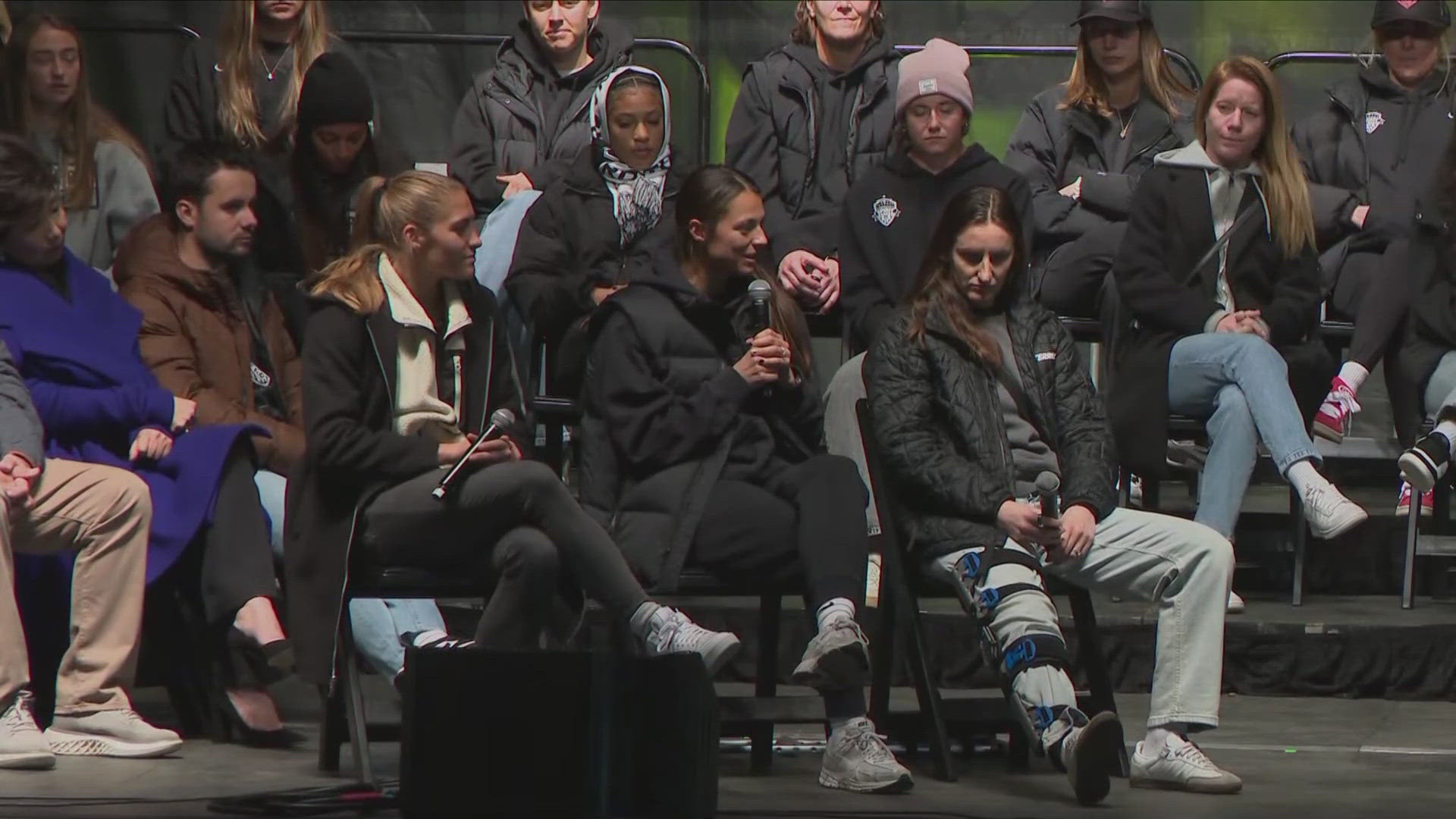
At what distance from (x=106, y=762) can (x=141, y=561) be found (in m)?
0.48

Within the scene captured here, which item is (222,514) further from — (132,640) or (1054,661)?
(1054,661)

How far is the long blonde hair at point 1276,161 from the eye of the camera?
292 inches

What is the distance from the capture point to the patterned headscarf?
7.26 m

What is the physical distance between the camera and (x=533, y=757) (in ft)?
16.8

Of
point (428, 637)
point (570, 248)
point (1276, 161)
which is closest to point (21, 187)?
point (428, 637)

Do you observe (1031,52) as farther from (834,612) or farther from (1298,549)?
(834,612)

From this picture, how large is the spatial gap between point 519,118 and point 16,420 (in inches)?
88.3

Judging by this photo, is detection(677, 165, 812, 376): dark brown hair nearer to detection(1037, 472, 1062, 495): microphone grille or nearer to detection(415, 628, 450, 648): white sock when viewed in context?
detection(1037, 472, 1062, 495): microphone grille

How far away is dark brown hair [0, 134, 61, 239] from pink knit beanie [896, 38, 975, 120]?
7.64ft

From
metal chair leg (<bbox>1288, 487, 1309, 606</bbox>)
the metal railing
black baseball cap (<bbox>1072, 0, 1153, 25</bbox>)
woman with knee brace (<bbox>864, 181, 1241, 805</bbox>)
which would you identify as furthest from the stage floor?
the metal railing

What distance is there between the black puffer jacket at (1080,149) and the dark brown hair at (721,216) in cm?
171

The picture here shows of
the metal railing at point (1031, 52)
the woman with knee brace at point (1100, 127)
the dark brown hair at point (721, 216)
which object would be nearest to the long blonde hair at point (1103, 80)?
the woman with knee brace at point (1100, 127)

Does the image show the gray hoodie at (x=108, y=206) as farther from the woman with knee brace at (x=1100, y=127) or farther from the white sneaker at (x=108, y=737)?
the woman with knee brace at (x=1100, y=127)

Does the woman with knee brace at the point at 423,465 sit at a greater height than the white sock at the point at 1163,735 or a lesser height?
greater
